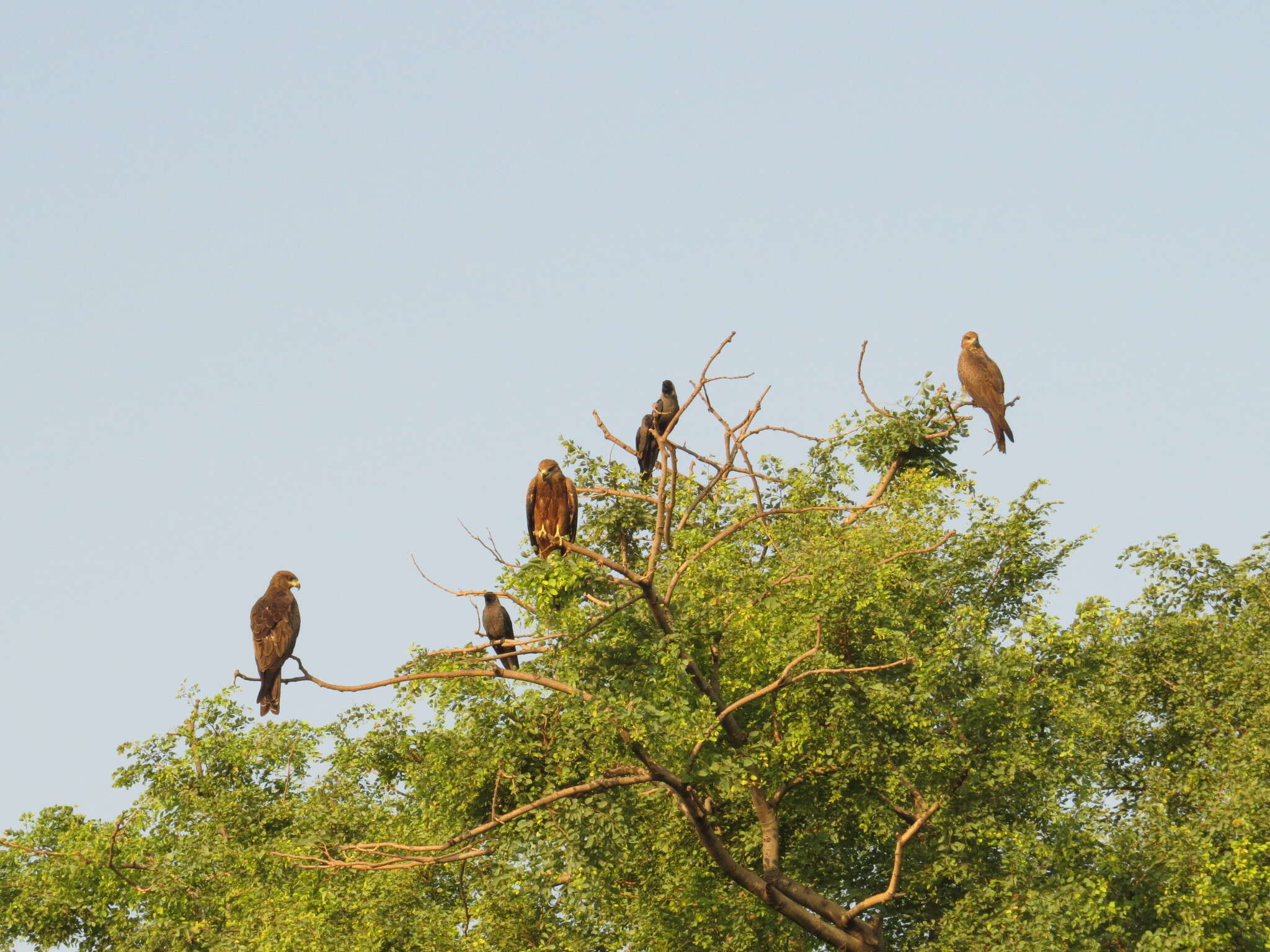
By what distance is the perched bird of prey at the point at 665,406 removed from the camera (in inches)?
736

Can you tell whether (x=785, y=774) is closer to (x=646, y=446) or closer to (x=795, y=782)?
(x=795, y=782)

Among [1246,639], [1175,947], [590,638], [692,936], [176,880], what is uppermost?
[1246,639]

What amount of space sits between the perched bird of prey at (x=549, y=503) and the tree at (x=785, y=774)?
72cm

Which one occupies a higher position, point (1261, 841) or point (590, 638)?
point (590, 638)

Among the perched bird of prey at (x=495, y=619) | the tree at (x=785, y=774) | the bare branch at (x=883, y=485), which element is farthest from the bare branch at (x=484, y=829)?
the bare branch at (x=883, y=485)

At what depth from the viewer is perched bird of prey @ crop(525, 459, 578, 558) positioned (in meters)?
14.2

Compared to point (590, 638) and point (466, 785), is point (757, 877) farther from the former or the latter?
point (590, 638)

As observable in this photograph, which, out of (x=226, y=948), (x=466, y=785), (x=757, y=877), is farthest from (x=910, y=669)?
(x=226, y=948)

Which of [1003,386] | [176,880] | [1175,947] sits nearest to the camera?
[1175,947]

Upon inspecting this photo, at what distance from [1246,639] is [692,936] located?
33.4 feet

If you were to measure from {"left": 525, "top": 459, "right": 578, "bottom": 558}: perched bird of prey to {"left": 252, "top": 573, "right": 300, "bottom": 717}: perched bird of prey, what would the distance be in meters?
2.46

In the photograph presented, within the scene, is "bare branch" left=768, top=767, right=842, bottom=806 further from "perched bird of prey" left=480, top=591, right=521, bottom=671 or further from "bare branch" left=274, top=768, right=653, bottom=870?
"perched bird of prey" left=480, top=591, right=521, bottom=671

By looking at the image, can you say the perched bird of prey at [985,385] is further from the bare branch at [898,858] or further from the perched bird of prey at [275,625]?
the perched bird of prey at [275,625]

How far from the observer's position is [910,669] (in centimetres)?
1552
